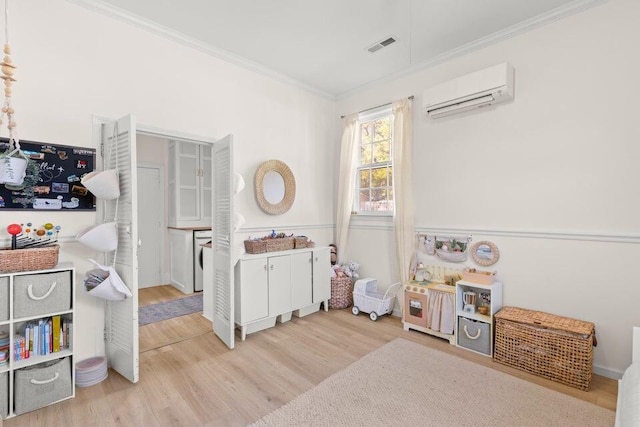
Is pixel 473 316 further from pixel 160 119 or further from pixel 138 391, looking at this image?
pixel 160 119

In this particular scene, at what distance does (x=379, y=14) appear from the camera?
2.55 metres

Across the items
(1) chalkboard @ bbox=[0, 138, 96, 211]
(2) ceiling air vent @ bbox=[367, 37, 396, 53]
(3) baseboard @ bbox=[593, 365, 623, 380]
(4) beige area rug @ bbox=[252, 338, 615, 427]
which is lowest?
(4) beige area rug @ bbox=[252, 338, 615, 427]

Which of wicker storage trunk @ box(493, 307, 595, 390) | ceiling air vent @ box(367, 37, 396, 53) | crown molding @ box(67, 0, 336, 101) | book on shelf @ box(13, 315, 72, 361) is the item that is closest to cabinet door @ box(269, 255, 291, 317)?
book on shelf @ box(13, 315, 72, 361)

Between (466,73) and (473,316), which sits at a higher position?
(466,73)

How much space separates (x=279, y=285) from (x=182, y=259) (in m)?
2.21

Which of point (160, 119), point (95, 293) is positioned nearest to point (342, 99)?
point (160, 119)

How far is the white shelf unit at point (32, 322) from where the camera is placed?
183 cm

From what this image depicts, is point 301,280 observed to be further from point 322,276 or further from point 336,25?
point 336,25

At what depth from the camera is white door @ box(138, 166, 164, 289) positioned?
4793mm

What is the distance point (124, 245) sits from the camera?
230 centimetres

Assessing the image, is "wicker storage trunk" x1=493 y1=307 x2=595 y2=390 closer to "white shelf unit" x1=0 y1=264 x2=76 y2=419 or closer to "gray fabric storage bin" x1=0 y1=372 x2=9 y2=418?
"white shelf unit" x1=0 y1=264 x2=76 y2=419

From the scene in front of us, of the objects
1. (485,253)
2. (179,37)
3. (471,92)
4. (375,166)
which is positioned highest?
(179,37)

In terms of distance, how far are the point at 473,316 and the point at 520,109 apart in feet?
6.42

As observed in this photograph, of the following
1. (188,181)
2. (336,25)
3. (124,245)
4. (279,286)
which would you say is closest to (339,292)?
(279,286)
